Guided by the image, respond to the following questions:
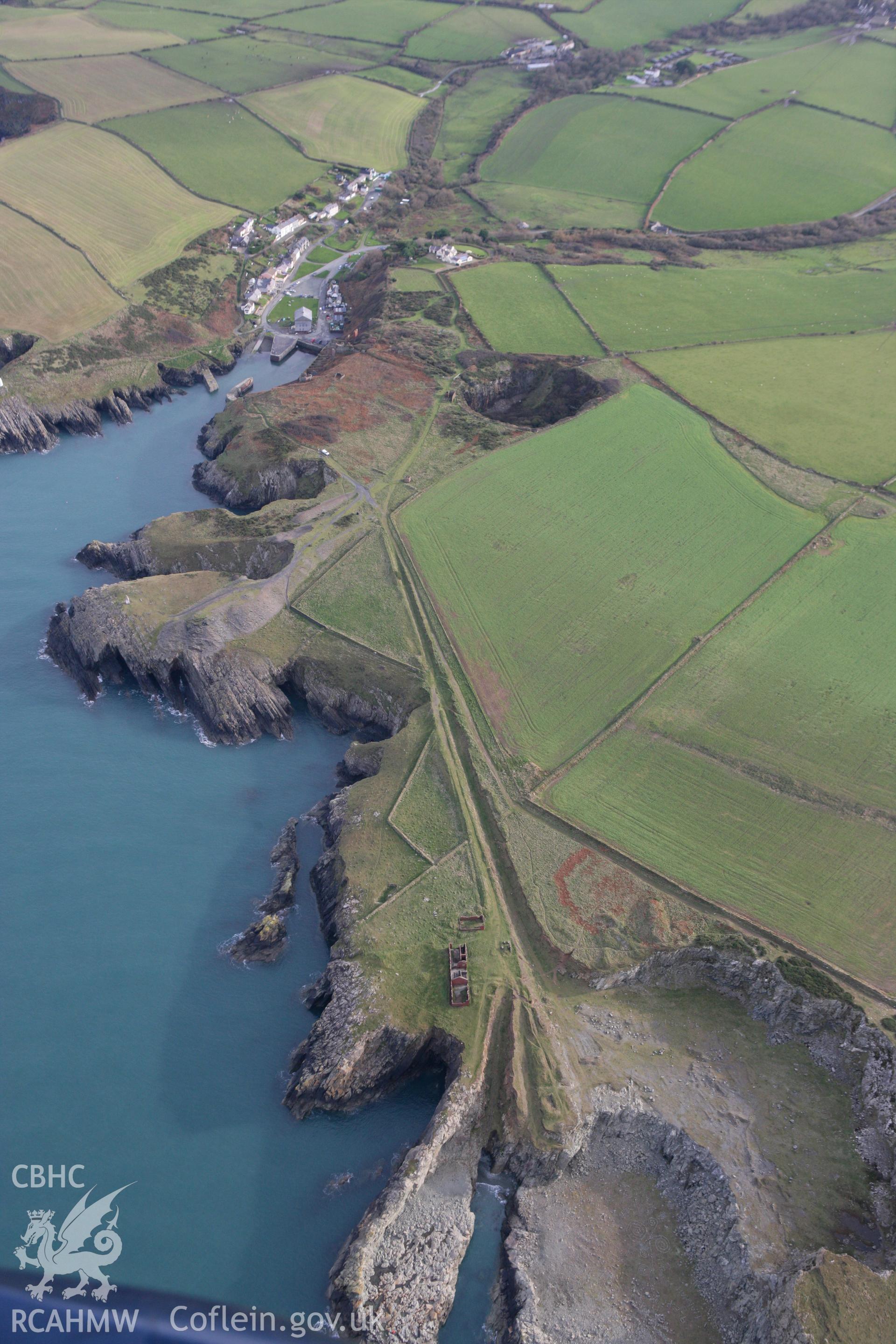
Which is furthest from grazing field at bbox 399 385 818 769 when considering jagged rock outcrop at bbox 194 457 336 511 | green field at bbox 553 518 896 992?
jagged rock outcrop at bbox 194 457 336 511

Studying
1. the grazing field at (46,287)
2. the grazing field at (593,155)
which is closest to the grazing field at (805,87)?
the grazing field at (593,155)

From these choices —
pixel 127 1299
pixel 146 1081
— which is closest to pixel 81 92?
pixel 146 1081

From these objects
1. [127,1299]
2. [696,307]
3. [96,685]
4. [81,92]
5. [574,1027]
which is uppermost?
[81,92]

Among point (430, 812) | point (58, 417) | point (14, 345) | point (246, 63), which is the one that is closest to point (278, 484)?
point (58, 417)

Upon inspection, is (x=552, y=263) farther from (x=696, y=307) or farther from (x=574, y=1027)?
(x=574, y=1027)

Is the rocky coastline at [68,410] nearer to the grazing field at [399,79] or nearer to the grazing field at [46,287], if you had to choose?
the grazing field at [46,287]
